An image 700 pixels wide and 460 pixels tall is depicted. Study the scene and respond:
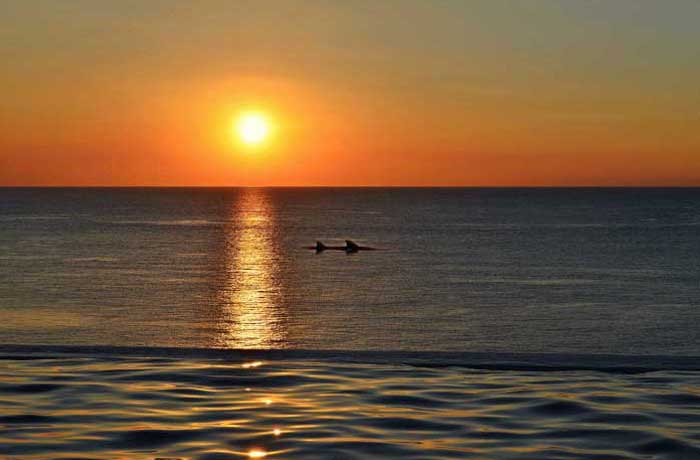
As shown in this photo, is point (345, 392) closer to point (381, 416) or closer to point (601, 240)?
point (381, 416)

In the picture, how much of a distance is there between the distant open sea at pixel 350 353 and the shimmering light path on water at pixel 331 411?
1.4 inches

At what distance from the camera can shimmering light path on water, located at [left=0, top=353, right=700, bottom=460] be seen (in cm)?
867

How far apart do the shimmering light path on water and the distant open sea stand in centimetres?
4

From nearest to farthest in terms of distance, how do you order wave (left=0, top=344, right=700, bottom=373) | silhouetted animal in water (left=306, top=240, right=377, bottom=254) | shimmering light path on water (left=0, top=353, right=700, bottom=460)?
shimmering light path on water (left=0, top=353, right=700, bottom=460), wave (left=0, top=344, right=700, bottom=373), silhouetted animal in water (left=306, top=240, right=377, bottom=254)

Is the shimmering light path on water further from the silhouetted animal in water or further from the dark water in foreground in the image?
the silhouetted animal in water

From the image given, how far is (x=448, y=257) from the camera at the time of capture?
76812mm

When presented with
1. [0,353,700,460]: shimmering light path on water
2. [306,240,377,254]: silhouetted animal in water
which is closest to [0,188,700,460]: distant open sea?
[0,353,700,460]: shimmering light path on water

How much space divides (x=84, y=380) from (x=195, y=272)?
165 ft

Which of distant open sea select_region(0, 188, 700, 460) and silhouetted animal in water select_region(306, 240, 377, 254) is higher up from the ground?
silhouetted animal in water select_region(306, 240, 377, 254)

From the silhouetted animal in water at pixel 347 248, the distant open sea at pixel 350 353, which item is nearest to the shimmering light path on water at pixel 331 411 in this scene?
the distant open sea at pixel 350 353

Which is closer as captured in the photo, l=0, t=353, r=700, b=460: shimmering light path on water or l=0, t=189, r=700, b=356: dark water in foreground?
l=0, t=353, r=700, b=460: shimmering light path on water

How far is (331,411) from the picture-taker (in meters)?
10.2

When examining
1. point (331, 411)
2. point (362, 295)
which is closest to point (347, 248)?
point (362, 295)

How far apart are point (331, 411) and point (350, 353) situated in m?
3.80
